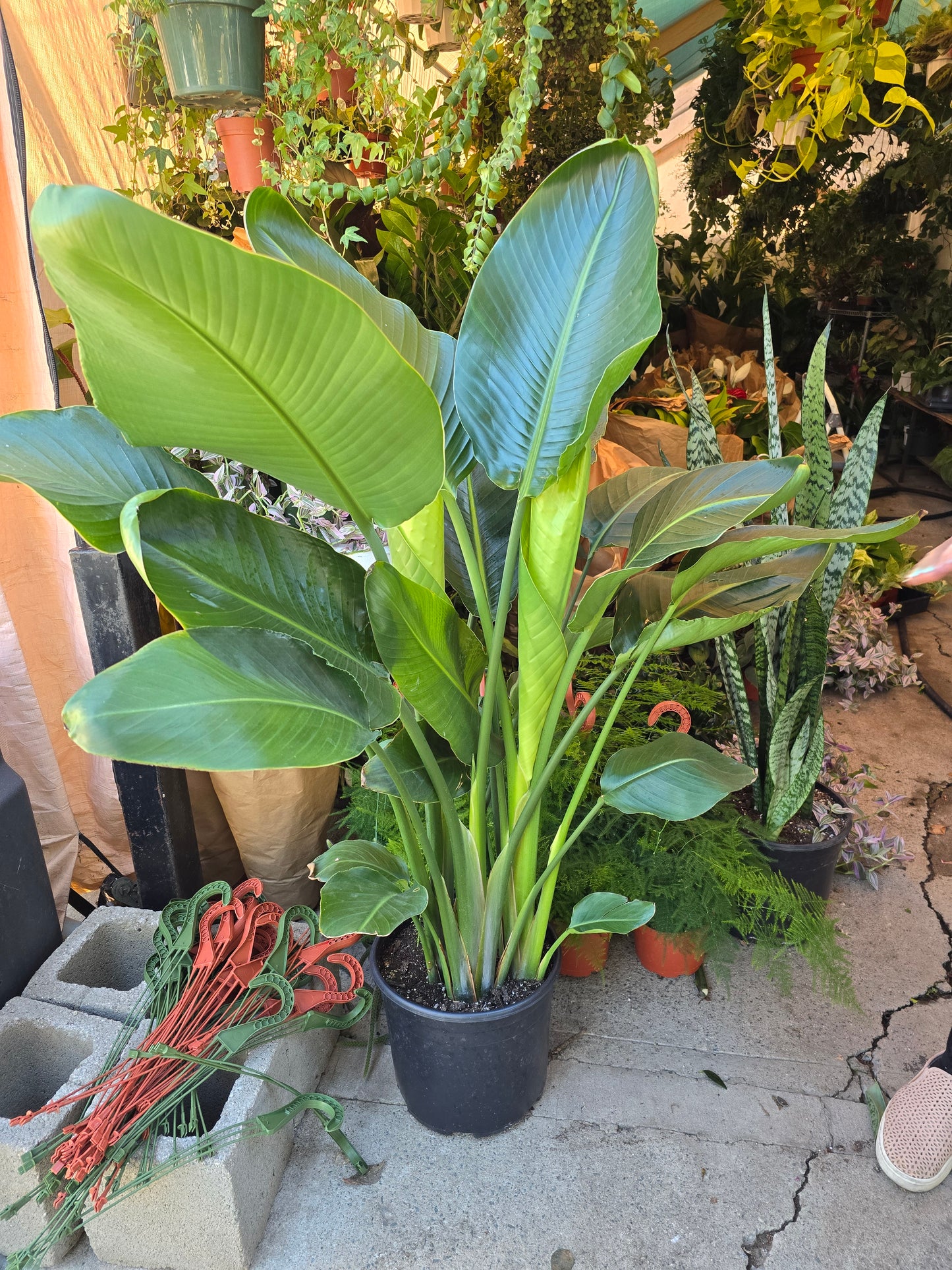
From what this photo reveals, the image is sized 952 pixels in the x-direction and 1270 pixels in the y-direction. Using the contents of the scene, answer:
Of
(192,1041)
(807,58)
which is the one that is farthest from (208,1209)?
(807,58)

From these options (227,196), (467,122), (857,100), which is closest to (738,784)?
(467,122)

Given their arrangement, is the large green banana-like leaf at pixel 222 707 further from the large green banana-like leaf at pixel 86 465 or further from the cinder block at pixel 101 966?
the cinder block at pixel 101 966

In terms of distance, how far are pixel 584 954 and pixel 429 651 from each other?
87 centimetres

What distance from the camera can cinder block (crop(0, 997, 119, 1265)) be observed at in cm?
102

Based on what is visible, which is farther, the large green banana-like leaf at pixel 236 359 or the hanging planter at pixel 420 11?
the hanging planter at pixel 420 11

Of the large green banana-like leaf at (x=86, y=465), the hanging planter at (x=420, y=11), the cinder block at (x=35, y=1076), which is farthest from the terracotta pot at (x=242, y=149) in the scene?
the cinder block at (x=35, y=1076)

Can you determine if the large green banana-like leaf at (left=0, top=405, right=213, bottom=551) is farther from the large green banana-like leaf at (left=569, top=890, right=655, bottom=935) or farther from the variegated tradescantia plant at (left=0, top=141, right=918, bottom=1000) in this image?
the large green banana-like leaf at (left=569, top=890, right=655, bottom=935)

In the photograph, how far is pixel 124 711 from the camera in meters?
0.70

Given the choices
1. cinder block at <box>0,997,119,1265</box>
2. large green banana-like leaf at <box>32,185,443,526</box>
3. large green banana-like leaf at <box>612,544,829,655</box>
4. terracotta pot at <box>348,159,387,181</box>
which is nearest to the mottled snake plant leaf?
large green banana-like leaf at <box>612,544,829,655</box>

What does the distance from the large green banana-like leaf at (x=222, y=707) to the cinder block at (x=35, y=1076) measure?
0.61m

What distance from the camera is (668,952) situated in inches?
60.2

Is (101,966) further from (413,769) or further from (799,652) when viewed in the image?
(799,652)

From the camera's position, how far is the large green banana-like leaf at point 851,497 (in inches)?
55.5

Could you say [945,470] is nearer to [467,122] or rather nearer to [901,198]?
[901,198]
